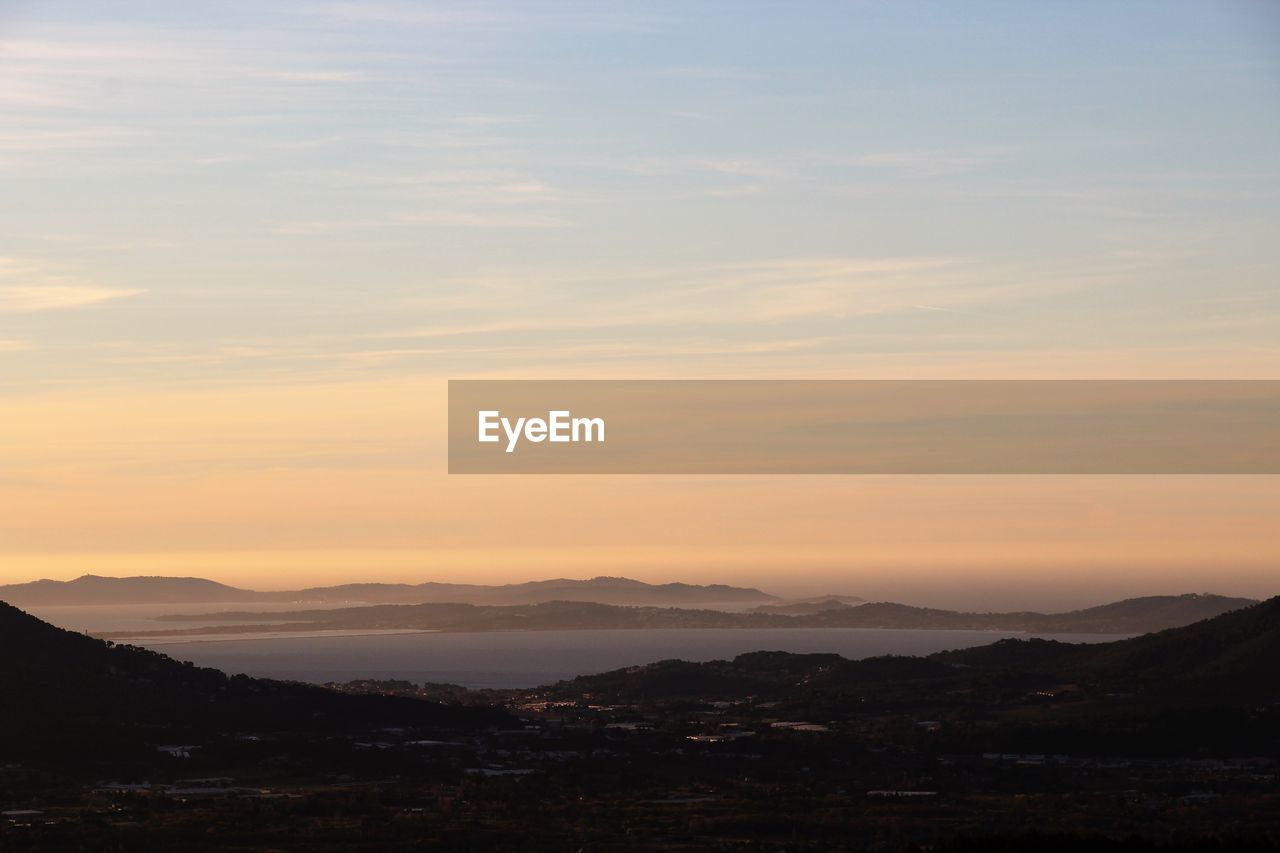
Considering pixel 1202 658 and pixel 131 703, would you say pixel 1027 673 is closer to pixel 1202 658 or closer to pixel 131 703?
pixel 1202 658

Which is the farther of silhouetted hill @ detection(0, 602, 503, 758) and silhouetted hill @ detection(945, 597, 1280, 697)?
silhouetted hill @ detection(945, 597, 1280, 697)

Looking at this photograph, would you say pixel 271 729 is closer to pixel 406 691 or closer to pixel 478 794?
pixel 478 794

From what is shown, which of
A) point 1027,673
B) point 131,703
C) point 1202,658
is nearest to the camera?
point 131,703

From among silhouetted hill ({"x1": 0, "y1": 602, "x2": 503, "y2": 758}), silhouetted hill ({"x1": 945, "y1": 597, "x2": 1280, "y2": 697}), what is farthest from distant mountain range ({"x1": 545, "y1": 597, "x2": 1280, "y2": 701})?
silhouetted hill ({"x1": 0, "y1": 602, "x2": 503, "y2": 758})

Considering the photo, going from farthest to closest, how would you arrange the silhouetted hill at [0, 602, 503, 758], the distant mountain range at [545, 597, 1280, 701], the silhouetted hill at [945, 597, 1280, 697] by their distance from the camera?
the distant mountain range at [545, 597, 1280, 701] < the silhouetted hill at [945, 597, 1280, 697] < the silhouetted hill at [0, 602, 503, 758]

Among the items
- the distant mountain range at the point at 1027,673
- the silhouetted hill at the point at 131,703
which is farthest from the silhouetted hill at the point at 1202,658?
the silhouetted hill at the point at 131,703

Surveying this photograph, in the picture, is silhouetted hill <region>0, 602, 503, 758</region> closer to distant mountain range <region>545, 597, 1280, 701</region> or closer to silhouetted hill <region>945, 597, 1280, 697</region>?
distant mountain range <region>545, 597, 1280, 701</region>

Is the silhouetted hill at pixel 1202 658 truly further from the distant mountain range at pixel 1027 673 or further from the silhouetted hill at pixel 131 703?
the silhouetted hill at pixel 131 703

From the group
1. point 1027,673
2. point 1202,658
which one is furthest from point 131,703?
point 1202,658

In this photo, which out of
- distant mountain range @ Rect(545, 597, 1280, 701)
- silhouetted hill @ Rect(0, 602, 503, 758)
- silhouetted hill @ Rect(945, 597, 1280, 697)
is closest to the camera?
silhouetted hill @ Rect(0, 602, 503, 758)
